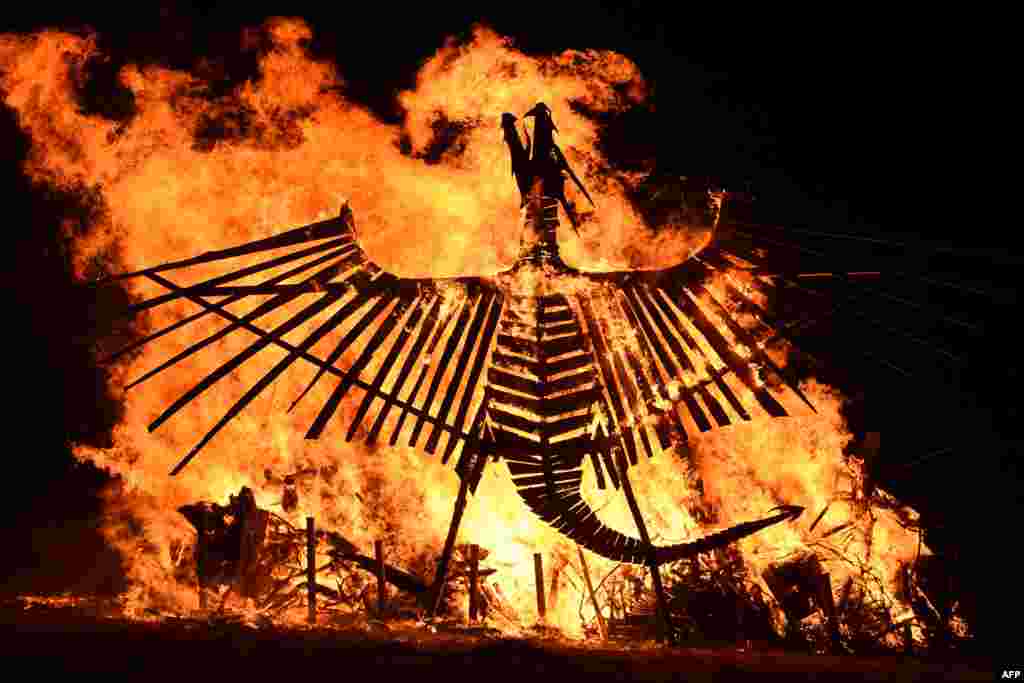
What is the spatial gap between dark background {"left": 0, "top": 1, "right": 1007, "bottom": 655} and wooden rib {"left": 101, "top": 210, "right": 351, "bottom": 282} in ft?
9.22

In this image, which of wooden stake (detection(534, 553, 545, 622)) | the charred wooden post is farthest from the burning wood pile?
the charred wooden post

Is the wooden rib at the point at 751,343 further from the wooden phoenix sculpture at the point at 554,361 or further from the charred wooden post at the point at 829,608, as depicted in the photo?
the charred wooden post at the point at 829,608

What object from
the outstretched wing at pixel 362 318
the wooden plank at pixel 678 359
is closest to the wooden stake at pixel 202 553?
the outstretched wing at pixel 362 318

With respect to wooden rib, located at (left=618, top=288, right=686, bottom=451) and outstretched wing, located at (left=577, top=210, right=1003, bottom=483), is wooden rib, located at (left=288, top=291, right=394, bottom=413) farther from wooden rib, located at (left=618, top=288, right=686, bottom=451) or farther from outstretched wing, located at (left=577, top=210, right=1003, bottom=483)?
wooden rib, located at (left=618, top=288, right=686, bottom=451)

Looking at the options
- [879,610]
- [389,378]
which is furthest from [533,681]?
[389,378]

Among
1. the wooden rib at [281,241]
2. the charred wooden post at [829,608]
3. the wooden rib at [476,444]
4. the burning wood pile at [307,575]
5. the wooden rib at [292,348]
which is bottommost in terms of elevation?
the charred wooden post at [829,608]

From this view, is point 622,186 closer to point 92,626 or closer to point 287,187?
point 287,187

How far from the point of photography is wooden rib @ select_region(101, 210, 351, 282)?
3.41 meters

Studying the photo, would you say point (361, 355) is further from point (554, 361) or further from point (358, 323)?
point (554, 361)

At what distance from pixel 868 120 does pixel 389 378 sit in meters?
4.64

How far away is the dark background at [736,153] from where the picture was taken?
5555 mm

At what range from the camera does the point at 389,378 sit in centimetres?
618

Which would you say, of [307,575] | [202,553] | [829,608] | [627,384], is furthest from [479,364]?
[829,608]

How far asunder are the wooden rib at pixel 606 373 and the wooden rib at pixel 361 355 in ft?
3.58
